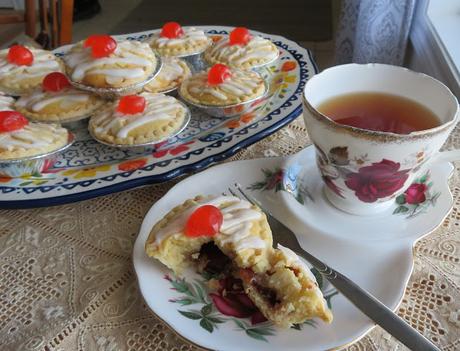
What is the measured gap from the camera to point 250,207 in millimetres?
647

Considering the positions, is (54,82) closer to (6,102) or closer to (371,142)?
(6,102)

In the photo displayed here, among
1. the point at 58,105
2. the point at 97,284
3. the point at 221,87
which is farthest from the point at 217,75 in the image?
the point at 97,284

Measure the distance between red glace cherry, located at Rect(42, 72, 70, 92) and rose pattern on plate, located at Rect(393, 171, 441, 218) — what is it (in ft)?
2.58

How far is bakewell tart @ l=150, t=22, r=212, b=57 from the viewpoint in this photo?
1.27m

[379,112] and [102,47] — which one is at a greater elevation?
[379,112]

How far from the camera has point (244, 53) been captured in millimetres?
1226

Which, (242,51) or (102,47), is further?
(242,51)

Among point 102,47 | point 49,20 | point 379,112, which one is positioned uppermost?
point 379,112

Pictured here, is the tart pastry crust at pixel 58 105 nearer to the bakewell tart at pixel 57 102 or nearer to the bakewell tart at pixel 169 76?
the bakewell tart at pixel 57 102

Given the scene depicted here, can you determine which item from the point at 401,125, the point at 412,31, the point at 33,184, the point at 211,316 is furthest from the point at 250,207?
the point at 412,31

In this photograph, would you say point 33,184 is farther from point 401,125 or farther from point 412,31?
point 412,31

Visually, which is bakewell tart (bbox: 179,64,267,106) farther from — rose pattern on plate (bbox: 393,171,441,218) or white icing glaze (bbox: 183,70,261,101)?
rose pattern on plate (bbox: 393,171,441,218)

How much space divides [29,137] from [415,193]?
Result: 0.71m

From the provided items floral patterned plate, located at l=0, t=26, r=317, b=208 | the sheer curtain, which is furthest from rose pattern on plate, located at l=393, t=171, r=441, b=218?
the sheer curtain
